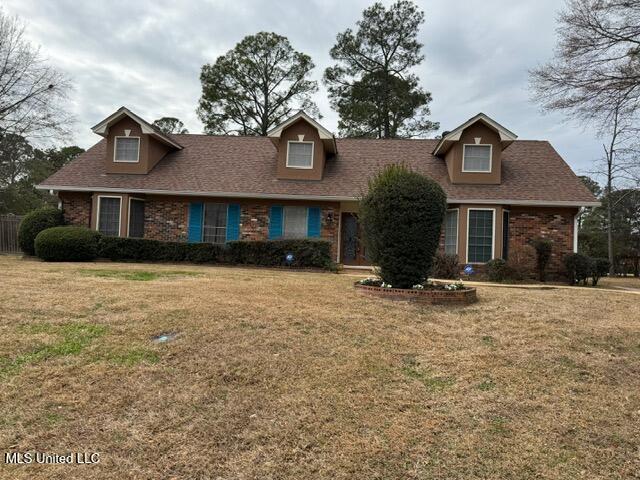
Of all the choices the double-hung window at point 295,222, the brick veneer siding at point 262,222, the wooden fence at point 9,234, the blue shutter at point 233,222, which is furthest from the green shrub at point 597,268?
the wooden fence at point 9,234

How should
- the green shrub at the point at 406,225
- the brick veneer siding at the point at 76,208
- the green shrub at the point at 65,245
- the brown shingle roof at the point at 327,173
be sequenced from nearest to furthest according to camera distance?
1. the green shrub at the point at 406,225
2. the green shrub at the point at 65,245
3. the brown shingle roof at the point at 327,173
4. the brick veneer siding at the point at 76,208

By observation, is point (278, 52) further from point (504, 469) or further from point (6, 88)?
point (504, 469)

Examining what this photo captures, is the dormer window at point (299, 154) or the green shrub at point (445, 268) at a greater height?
the dormer window at point (299, 154)

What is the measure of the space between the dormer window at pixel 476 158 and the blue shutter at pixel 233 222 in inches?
324

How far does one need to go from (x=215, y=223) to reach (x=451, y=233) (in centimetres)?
838

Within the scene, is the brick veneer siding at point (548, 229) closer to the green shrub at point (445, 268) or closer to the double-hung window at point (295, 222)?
the green shrub at point (445, 268)

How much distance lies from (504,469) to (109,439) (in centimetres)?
288

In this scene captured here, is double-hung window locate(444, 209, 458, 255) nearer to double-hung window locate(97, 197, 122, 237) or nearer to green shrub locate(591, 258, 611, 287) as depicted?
green shrub locate(591, 258, 611, 287)

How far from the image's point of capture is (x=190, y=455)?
3.21 meters

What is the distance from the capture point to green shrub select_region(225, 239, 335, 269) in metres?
13.7

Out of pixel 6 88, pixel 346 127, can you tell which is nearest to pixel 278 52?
pixel 346 127

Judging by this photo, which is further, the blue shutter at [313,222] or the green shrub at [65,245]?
the blue shutter at [313,222]

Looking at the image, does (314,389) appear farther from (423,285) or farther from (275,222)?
(275,222)

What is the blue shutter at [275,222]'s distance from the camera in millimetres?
16094
